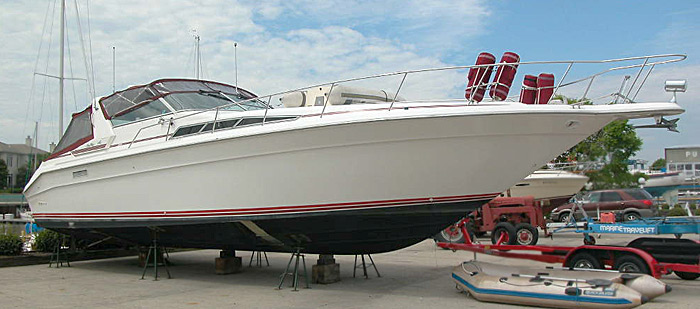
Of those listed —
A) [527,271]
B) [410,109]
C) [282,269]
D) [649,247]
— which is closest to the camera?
[410,109]

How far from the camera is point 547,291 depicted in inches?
228

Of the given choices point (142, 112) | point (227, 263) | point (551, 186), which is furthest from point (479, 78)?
point (551, 186)

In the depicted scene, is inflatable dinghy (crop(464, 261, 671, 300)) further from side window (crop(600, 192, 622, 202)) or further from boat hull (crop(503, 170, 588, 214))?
side window (crop(600, 192, 622, 202))

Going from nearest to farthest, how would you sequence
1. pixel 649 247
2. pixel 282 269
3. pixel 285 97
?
1. pixel 649 247
2. pixel 285 97
3. pixel 282 269

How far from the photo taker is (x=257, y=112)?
7359mm

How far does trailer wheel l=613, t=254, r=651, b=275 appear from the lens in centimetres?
655

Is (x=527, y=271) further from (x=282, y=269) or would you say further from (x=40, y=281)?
(x=40, y=281)

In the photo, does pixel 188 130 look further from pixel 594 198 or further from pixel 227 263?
pixel 594 198

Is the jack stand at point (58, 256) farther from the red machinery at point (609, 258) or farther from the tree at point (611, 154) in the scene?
the tree at point (611, 154)

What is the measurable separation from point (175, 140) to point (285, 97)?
5.30 feet

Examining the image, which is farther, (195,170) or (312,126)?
(195,170)

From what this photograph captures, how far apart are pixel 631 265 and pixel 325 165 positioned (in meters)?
3.84

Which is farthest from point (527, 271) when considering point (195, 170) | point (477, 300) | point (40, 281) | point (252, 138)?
point (40, 281)

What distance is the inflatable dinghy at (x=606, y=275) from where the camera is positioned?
570 centimetres
